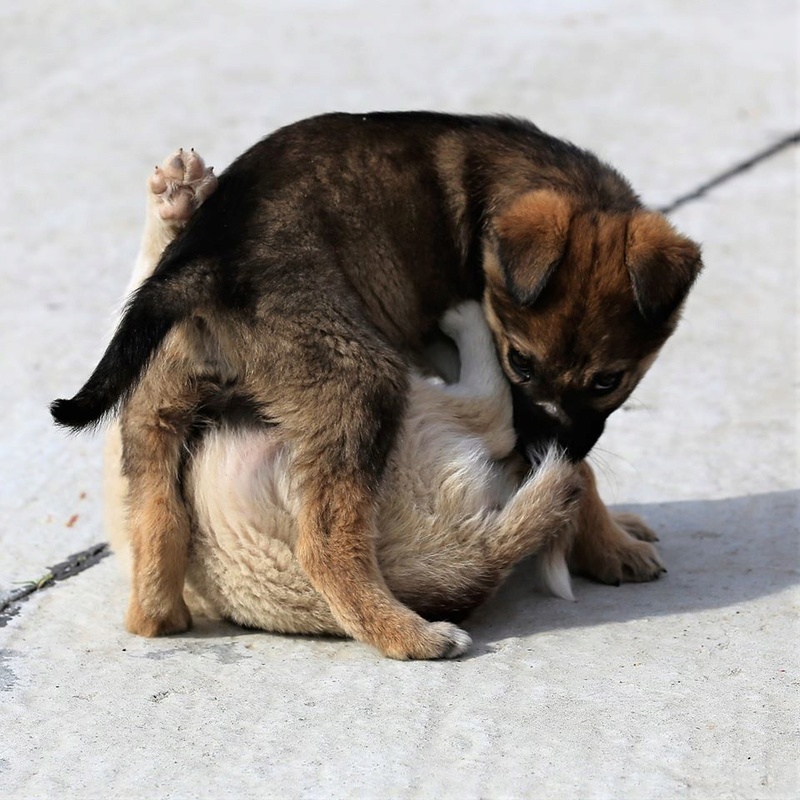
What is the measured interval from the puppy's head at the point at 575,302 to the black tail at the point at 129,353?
1.15m

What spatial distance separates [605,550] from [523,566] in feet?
1.06

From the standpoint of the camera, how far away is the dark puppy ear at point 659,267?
14.9 ft

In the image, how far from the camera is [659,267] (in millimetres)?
4570

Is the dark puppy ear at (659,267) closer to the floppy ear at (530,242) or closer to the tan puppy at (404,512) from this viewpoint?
the floppy ear at (530,242)

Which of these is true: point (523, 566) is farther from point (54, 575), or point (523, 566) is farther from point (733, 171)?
point (733, 171)

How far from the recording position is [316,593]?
4.28 metres

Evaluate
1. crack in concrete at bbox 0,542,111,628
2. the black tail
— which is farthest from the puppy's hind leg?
the black tail

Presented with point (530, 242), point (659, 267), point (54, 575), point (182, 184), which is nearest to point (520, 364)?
point (530, 242)

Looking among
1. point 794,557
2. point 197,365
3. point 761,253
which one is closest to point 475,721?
point 197,365

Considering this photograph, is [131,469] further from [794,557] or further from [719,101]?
[719,101]

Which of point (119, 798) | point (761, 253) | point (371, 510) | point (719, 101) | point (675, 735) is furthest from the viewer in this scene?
point (719, 101)

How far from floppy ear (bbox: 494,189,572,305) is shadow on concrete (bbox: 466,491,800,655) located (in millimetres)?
1063

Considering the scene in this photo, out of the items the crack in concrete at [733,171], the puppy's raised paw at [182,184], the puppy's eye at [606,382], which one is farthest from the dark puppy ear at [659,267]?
the crack in concrete at [733,171]

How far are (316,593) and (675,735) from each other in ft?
4.02
